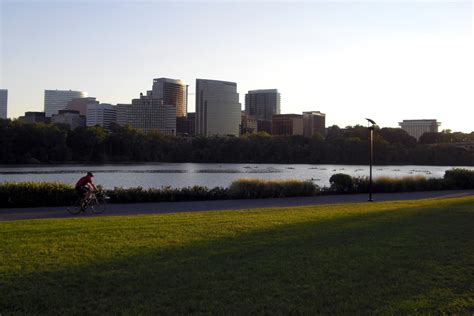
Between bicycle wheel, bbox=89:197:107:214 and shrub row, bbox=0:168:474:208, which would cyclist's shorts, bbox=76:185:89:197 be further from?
shrub row, bbox=0:168:474:208

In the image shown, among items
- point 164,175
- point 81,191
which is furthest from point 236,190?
point 164,175

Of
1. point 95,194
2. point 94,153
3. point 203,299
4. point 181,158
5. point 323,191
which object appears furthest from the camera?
point 181,158

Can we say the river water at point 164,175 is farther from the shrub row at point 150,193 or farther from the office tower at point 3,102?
the office tower at point 3,102

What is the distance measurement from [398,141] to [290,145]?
99.4ft

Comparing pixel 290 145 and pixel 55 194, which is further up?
pixel 290 145

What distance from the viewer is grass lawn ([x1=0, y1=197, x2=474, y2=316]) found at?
6016mm

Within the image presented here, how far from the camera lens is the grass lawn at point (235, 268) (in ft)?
19.7

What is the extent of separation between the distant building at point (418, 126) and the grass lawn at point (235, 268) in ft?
586

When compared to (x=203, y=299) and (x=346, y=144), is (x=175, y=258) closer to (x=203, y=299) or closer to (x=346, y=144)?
(x=203, y=299)

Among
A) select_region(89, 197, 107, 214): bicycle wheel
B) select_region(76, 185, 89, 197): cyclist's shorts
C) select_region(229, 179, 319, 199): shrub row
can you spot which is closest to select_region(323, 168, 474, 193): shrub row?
select_region(229, 179, 319, 199): shrub row

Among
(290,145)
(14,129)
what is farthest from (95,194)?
(290,145)

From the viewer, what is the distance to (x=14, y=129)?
269ft

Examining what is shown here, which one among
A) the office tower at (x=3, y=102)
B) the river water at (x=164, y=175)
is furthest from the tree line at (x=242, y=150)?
the office tower at (x=3, y=102)

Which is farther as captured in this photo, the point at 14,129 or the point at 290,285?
the point at 14,129
